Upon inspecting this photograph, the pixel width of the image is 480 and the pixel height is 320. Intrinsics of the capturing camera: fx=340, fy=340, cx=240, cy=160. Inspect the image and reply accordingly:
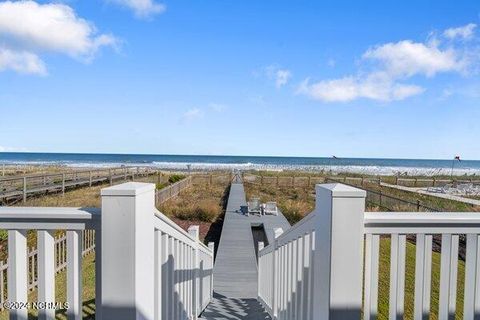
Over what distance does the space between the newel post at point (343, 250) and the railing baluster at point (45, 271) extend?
1267 mm

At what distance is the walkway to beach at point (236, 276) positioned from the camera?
4557 mm

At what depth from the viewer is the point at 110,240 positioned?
1475 mm

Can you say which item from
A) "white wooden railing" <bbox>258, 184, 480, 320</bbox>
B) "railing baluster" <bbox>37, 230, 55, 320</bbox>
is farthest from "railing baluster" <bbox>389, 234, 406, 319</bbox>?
"railing baluster" <bbox>37, 230, 55, 320</bbox>

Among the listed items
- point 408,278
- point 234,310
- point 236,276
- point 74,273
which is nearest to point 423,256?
point 74,273

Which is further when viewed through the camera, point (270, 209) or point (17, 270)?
point (270, 209)

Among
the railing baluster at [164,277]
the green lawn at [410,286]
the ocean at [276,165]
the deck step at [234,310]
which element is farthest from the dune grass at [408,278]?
the ocean at [276,165]

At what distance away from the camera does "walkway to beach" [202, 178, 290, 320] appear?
4.56 meters

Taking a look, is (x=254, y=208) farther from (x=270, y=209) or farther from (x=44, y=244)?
(x=44, y=244)

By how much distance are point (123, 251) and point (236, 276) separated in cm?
527

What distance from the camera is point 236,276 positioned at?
6.41 metres

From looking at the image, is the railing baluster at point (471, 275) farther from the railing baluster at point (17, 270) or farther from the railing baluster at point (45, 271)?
the railing baluster at point (17, 270)

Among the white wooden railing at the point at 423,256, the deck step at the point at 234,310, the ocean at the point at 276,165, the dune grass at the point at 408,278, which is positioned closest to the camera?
the white wooden railing at the point at 423,256

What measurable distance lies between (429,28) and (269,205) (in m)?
7.74

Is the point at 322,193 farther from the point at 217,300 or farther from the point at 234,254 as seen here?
the point at 234,254
